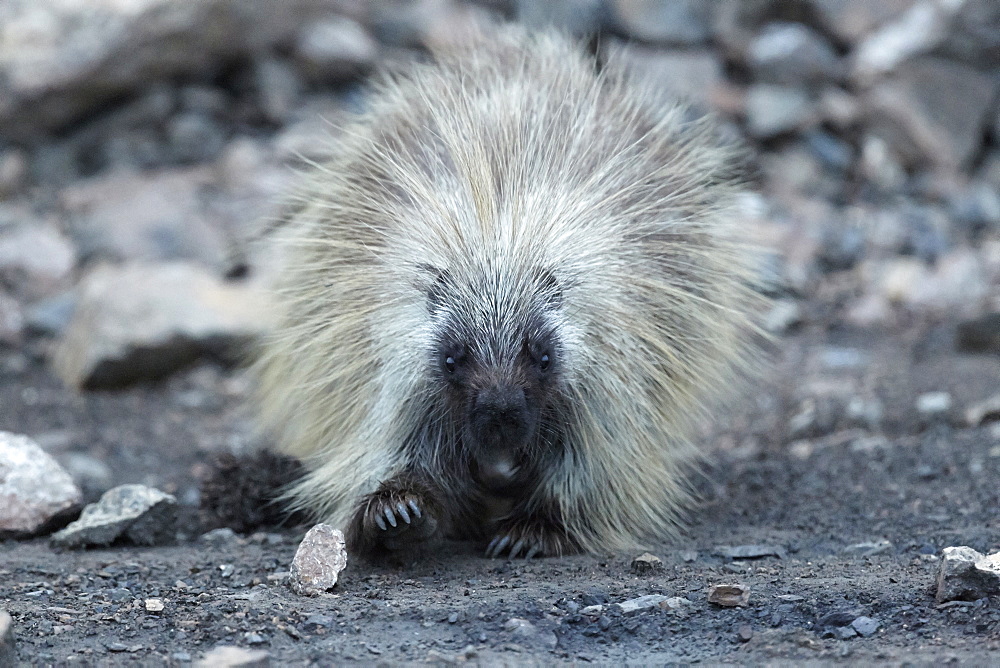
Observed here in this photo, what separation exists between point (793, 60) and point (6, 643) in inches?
249

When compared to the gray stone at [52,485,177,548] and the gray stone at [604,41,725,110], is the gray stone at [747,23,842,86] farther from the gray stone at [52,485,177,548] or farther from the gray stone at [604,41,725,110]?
the gray stone at [52,485,177,548]

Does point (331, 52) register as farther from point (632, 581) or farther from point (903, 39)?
point (632, 581)

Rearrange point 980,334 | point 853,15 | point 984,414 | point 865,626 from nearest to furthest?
point 865,626 → point 984,414 → point 980,334 → point 853,15

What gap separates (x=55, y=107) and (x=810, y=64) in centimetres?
459

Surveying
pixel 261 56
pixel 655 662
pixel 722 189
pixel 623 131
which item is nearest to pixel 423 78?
pixel 623 131

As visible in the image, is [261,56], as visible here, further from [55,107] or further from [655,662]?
[655,662]

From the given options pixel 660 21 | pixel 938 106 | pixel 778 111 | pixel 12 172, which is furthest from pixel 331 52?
pixel 938 106

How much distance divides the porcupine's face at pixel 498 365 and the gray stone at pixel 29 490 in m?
1.21

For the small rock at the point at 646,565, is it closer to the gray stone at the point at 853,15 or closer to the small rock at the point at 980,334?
the small rock at the point at 980,334

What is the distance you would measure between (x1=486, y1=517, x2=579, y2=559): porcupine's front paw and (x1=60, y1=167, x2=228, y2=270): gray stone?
3220mm

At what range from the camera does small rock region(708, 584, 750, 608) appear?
9.00 feet

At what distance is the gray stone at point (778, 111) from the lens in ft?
24.2

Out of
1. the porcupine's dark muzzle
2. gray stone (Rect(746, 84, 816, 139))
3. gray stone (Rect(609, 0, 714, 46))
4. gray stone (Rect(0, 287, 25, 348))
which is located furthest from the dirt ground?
gray stone (Rect(609, 0, 714, 46))

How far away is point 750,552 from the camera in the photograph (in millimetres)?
3398
